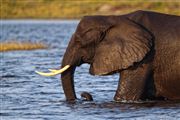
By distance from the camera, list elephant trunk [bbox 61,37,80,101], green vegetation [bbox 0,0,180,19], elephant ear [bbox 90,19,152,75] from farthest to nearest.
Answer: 1. green vegetation [bbox 0,0,180,19]
2. elephant trunk [bbox 61,37,80,101]
3. elephant ear [bbox 90,19,152,75]

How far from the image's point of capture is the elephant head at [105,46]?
14008 millimetres

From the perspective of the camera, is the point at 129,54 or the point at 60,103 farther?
the point at 60,103

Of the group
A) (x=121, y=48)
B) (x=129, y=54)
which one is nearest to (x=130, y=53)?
(x=129, y=54)

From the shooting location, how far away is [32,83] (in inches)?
744

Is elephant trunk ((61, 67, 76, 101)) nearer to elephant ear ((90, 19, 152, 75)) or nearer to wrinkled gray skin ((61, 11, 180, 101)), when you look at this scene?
wrinkled gray skin ((61, 11, 180, 101))

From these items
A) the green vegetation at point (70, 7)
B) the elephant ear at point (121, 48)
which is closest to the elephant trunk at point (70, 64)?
the elephant ear at point (121, 48)

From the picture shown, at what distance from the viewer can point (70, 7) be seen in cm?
7644

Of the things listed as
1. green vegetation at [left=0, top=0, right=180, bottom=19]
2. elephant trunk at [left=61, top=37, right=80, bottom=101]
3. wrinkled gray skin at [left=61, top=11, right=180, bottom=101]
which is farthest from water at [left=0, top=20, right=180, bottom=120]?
green vegetation at [left=0, top=0, right=180, bottom=19]

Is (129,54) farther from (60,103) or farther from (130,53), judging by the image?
(60,103)

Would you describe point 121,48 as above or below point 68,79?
above

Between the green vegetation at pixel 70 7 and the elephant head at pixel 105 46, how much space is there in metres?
56.5

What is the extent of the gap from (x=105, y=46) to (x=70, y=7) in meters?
62.4

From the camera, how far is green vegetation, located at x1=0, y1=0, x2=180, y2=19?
240 ft

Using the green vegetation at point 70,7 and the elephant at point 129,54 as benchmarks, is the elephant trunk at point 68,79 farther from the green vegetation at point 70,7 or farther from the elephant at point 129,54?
the green vegetation at point 70,7
